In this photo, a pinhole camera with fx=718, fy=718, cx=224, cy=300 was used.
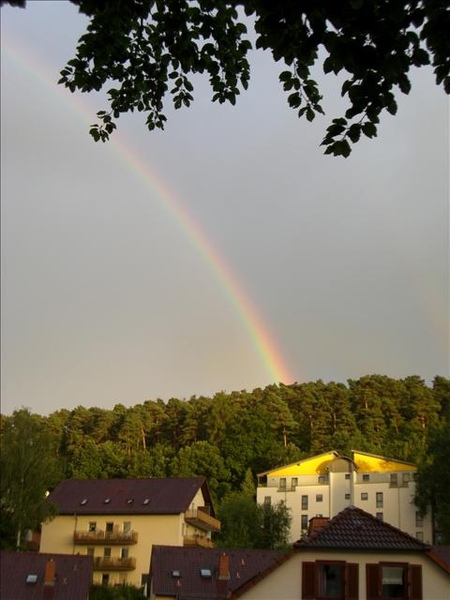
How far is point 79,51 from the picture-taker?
8.07 meters

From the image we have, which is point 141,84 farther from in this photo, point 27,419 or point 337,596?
point 27,419

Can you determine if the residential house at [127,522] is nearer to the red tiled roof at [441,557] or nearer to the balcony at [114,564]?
the balcony at [114,564]

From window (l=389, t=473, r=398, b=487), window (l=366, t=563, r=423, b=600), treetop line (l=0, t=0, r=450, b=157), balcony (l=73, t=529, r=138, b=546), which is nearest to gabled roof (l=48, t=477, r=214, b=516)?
balcony (l=73, t=529, r=138, b=546)

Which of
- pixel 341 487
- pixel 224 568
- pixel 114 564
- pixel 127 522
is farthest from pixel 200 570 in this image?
pixel 341 487

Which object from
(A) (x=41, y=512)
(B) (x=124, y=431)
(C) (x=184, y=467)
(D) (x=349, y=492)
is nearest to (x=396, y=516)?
(D) (x=349, y=492)

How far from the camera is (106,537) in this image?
55062mm

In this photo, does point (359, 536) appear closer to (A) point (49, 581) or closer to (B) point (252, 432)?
(A) point (49, 581)

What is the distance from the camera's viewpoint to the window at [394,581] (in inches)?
997

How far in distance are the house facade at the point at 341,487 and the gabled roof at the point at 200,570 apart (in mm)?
36390

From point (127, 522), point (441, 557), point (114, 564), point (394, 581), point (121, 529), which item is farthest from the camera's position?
point (127, 522)

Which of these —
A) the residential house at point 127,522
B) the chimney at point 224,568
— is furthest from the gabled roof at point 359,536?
the residential house at point 127,522

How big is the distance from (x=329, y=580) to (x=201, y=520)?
1272 inches

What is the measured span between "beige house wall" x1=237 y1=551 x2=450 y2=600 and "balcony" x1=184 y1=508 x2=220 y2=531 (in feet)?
100

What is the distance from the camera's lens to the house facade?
234 ft
